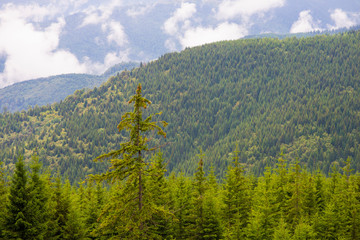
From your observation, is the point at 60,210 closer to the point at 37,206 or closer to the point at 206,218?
the point at 37,206

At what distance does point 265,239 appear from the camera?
→ 4350 centimetres

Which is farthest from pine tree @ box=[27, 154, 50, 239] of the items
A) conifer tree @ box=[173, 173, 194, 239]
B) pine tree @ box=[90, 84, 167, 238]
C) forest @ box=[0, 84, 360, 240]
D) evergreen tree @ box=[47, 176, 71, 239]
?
conifer tree @ box=[173, 173, 194, 239]

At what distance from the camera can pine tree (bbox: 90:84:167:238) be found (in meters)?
25.8

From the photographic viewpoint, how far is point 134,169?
85.9ft

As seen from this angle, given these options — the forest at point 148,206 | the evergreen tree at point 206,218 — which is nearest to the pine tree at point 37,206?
the forest at point 148,206

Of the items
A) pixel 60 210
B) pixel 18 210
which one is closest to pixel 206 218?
pixel 60 210

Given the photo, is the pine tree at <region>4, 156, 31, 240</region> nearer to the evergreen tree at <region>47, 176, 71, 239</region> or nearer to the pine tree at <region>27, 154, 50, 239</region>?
the pine tree at <region>27, 154, 50, 239</region>

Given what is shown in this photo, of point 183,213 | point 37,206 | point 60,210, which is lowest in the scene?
point 183,213

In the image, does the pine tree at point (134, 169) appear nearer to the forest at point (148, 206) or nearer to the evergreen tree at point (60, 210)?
the forest at point (148, 206)

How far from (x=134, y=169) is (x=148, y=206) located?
2.99 m

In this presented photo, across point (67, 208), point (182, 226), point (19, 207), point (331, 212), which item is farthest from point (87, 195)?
point (331, 212)

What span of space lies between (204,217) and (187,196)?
3845 mm

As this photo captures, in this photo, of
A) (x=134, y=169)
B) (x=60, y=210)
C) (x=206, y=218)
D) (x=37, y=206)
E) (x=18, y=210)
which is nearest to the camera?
(x=134, y=169)

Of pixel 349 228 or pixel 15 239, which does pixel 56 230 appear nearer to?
pixel 15 239
